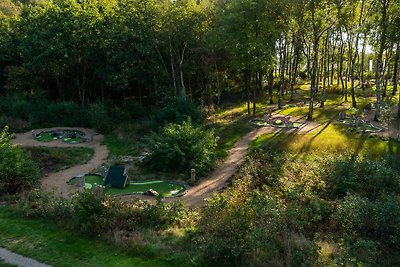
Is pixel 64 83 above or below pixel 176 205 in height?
above

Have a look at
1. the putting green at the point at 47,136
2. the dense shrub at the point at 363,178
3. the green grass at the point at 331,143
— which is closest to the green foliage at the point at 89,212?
the dense shrub at the point at 363,178

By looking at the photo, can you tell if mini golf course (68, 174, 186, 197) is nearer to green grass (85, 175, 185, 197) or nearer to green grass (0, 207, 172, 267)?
green grass (85, 175, 185, 197)

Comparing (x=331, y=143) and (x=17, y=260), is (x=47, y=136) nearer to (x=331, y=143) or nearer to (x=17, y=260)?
(x=17, y=260)

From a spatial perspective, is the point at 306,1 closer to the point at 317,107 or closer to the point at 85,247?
the point at 317,107

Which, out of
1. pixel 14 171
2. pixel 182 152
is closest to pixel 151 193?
pixel 182 152

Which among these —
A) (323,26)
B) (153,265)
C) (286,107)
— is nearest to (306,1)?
(323,26)

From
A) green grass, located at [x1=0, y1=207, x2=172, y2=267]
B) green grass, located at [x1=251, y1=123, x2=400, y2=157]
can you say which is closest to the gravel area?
green grass, located at [x1=0, y1=207, x2=172, y2=267]

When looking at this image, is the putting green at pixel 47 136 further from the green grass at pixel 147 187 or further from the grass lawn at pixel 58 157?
the green grass at pixel 147 187

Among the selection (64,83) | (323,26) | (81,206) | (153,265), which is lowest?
(153,265)
